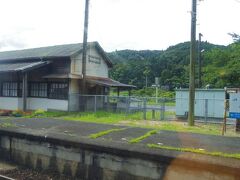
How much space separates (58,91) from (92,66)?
12.6ft

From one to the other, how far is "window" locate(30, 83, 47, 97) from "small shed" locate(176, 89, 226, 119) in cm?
986

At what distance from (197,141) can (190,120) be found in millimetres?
6362

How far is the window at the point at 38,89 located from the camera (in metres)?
21.1

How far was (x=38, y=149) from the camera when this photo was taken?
754 cm

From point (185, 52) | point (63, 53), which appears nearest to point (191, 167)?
point (63, 53)

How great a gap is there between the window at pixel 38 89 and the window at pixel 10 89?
1.15 meters

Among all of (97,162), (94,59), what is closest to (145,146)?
(97,162)

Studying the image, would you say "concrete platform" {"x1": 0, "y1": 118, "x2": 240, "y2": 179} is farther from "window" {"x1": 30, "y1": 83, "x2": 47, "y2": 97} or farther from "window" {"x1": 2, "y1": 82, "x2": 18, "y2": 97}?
"window" {"x1": 2, "y1": 82, "x2": 18, "y2": 97}

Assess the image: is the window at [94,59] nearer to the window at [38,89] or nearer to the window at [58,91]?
the window at [58,91]

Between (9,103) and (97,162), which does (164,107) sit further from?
(9,103)

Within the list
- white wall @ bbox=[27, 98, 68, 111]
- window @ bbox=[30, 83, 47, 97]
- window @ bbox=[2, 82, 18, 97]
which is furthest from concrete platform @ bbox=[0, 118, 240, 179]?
window @ bbox=[2, 82, 18, 97]

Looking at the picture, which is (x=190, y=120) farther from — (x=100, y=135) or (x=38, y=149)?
(x=38, y=149)

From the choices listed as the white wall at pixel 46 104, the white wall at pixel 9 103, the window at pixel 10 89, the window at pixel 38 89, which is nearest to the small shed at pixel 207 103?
the white wall at pixel 46 104

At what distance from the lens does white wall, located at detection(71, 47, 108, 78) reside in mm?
20875
